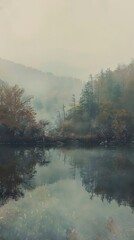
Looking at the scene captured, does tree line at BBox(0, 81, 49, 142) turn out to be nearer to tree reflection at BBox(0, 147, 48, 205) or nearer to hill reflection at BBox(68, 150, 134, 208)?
tree reflection at BBox(0, 147, 48, 205)

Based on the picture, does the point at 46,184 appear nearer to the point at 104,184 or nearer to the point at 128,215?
the point at 104,184

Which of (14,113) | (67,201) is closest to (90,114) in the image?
(14,113)

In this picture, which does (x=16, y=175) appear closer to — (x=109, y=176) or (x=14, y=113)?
(x=109, y=176)

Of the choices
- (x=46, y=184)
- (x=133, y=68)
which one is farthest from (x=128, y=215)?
(x=133, y=68)

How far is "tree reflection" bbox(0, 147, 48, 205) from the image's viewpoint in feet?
106

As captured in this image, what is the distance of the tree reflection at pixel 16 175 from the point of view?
3234 cm

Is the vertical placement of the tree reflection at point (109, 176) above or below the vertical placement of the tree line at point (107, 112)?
below

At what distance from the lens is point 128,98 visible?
102688 millimetres

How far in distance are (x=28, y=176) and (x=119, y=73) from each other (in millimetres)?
91999

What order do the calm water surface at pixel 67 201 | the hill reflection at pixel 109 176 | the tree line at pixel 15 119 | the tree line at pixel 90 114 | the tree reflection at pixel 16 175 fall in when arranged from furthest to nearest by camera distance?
1. the tree line at pixel 90 114
2. the tree line at pixel 15 119
3. the tree reflection at pixel 16 175
4. the hill reflection at pixel 109 176
5. the calm water surface at pixel 67 201

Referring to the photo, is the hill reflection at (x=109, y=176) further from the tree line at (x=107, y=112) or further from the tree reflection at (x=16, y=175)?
the tree line at (x=107, y=112)

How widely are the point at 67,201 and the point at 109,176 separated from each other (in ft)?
39.1

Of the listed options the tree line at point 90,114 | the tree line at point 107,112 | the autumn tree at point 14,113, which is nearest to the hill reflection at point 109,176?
the autumn tree at point 14,113

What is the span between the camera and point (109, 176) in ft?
134
